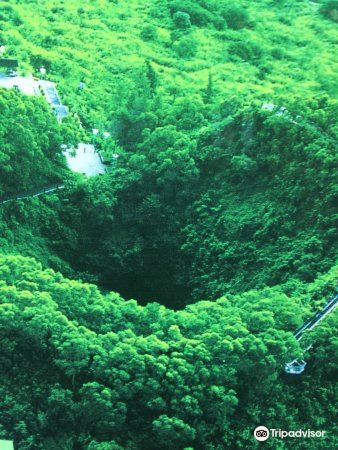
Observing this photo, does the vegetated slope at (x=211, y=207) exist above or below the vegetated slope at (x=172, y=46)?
below

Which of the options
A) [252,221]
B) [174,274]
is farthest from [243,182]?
[174,274]

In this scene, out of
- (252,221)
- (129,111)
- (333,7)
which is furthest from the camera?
(333,7)

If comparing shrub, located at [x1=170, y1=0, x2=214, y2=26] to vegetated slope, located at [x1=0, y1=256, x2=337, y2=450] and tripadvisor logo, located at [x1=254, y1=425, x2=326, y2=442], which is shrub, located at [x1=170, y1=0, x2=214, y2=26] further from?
tripadvisor logo, located at [x1=254, y1=425, x2=326, y2=442]

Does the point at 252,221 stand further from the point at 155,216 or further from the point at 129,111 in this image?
the point at 129,111

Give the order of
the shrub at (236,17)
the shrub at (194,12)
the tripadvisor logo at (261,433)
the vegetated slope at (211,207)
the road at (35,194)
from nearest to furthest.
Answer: the tripadvisor logo at (261,433) < the vegetated slope at (211,207) < the road at (35,194) < the shrub at (194,12) < the shrub at (236,17)

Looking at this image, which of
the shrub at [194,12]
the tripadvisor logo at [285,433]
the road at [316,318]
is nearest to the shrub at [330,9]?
the shrub at [194,12]

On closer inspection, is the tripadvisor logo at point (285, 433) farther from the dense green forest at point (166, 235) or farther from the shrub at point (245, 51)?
the shrub at point (245, 51)

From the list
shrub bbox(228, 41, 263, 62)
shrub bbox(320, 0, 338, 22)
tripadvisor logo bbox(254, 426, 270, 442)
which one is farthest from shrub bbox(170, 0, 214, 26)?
tripadvisor logo bbox(254, 426, 270, 442)

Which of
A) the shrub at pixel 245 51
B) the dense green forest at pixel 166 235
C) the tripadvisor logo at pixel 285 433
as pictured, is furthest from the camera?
the shrub at pixel 245 51
